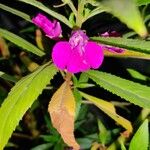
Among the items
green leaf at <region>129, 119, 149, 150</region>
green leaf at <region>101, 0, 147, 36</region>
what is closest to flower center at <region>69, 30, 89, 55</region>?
green leaf at <region>129, 119, 149, 150</region>

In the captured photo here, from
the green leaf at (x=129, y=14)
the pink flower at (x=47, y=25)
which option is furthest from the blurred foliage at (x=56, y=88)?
the green leaf at (x=129, y=14)

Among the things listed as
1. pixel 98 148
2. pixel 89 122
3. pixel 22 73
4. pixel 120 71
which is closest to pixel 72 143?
pixel 98 148

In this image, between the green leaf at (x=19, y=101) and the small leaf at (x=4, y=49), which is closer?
the green leaf at (x=19, y=101)

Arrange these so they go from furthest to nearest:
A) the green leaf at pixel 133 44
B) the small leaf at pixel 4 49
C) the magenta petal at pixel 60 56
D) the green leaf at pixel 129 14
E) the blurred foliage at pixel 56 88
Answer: the small leaf at pixel 4 49, the blurred foliage at pixel 56 88, the magenta petal at pixel 60 56, the green leaf at pixel 133 44, the green leaf at pixel 129 14

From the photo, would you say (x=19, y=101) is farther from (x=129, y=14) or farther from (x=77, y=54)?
(x=129, y=14)

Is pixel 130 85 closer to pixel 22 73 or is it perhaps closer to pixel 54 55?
pixel 54 55

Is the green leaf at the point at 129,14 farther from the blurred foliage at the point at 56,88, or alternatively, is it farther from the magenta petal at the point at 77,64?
the blurred foliage at the point at 56,88

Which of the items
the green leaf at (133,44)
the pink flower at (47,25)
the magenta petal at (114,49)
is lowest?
the magenta petal at (114,49)
